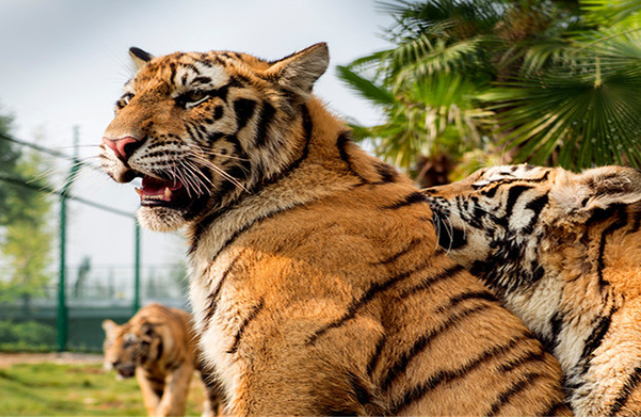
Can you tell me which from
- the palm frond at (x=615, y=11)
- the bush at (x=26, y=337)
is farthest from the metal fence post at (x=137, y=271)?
the palm frond at (x=615, y=11)

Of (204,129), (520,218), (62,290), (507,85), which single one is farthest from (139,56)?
(62,290)

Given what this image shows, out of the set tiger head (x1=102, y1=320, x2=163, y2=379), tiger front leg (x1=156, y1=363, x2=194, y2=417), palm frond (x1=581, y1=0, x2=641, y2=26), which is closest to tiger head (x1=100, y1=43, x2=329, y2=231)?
palm frond (x1=581, y1=0, x2=641, y2=26)

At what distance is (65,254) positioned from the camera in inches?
449

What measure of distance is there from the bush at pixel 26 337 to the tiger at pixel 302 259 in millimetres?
10661

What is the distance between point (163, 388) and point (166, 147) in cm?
670

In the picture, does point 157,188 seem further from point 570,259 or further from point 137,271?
point 137,271

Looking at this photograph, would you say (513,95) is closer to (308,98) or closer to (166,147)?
(308,98)

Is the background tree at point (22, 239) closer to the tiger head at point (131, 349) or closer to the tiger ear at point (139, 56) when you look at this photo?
the tiger head at point (131, 349)

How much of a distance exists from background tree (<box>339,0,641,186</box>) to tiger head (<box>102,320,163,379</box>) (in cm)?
388

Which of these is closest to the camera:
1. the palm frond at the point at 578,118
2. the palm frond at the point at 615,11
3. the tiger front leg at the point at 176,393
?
the palm frond at the point at 578,118

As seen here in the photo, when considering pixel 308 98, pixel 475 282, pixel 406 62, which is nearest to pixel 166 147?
pixel 308 98

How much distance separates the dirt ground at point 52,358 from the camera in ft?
34.1

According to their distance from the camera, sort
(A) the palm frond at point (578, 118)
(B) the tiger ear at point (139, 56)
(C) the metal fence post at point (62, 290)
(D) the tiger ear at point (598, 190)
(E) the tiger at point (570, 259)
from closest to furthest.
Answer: (E) the tiger at point (570, 259) → (D) the tiger ear at point (598, 190) → (B) the tiger ear at point (139, 56) → (A) the palm frond at point (578, 118) → (C) the metal fence post at point (62, 290)

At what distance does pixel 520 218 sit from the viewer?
7.22 ft
